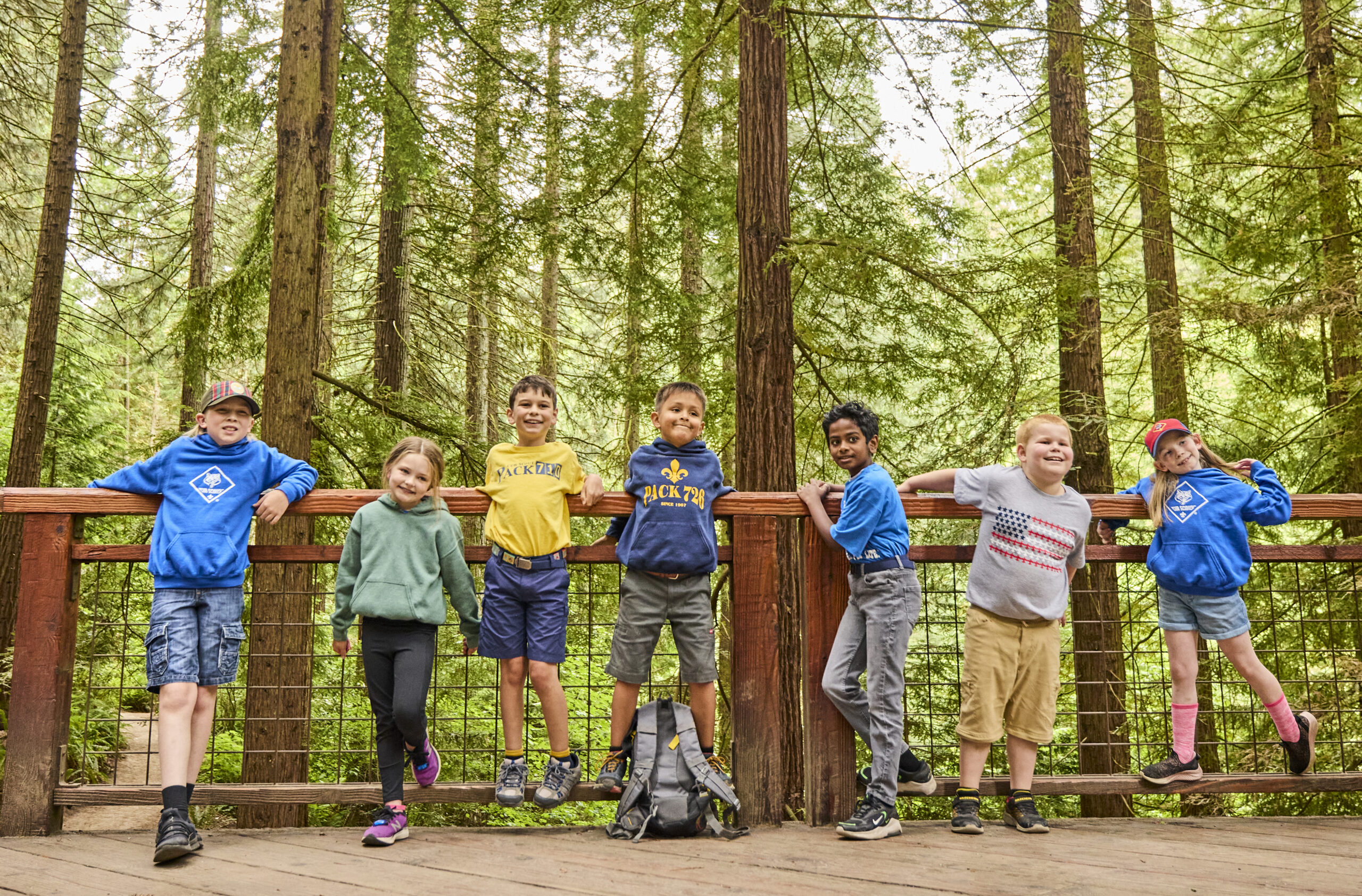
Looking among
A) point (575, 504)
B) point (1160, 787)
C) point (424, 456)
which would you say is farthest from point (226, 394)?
point (1160, 787)

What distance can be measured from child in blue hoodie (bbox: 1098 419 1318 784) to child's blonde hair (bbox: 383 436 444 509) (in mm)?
2944

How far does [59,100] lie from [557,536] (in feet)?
25.4

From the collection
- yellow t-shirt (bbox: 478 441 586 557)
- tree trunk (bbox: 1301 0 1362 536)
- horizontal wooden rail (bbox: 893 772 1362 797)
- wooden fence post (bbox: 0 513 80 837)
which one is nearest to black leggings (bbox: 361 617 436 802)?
yellow t-shirt (bbox: 478 441 586 557)

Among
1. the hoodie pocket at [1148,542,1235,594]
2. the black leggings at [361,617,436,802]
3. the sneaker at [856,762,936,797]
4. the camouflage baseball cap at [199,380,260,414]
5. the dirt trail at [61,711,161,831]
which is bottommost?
the dirt trail at [61,711,161,831]

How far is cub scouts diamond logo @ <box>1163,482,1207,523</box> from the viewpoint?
3.57 metres

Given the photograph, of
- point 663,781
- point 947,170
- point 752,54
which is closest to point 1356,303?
point 947,170

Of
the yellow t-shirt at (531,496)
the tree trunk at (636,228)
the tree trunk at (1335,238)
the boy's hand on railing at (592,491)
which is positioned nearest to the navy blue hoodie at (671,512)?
the boy's hand on railing at (592,491)

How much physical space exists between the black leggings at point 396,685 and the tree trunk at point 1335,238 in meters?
5.71

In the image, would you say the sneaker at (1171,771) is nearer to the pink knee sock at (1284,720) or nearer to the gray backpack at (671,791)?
the pink knee sock at (1284,720)

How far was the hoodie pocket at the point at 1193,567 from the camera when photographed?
349 cm

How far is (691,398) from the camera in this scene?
3.56 meters

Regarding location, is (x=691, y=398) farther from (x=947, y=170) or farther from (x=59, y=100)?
(x=59, y=100)

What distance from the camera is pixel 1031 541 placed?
3346mm

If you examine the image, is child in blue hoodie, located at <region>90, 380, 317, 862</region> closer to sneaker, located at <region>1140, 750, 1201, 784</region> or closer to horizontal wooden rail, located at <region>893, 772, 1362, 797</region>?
horizontal wooden rail, located at <region>893, 772, 1362, 797</region>
